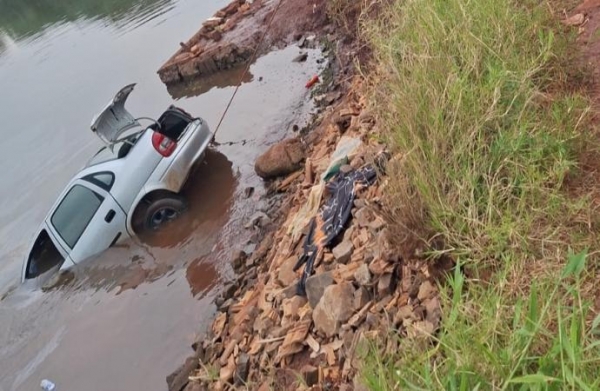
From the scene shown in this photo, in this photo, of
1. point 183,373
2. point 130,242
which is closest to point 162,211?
point 130,242

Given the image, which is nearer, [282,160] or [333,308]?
[333,308]

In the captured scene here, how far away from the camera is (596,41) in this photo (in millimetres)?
5074

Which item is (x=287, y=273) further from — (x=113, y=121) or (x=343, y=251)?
(x=113, y=121)

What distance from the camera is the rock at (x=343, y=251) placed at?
4.57 meters

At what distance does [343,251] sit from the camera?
4629 mm

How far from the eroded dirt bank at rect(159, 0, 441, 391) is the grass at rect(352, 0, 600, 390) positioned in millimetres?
264

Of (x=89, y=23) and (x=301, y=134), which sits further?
(x=89, y=23)

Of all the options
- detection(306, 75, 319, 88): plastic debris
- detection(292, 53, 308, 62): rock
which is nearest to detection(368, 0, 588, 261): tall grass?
detection(306, 75, 319, 88): plastic debris

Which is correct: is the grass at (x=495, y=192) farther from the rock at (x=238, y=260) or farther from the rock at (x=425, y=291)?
the rock at (x=238, y=260)

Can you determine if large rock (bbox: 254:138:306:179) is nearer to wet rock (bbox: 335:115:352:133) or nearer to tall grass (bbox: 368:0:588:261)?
wet rock (bbox: 335:115:352:133)

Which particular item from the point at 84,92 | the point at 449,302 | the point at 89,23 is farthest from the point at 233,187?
the point at 89,23

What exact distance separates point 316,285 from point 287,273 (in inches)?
33.4

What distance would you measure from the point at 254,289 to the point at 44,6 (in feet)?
130

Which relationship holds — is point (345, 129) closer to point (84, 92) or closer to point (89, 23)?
point (84, 92)
